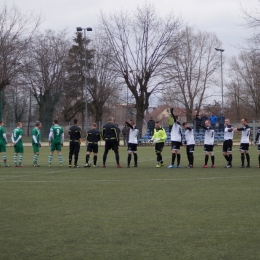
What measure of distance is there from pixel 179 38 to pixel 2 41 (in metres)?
17.6

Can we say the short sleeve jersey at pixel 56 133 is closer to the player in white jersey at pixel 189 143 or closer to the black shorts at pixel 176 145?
the black shorts at pixel 176 145

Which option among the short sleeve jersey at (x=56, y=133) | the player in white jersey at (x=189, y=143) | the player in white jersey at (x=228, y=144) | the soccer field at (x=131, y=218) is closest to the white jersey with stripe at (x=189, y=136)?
the player in white jersey at (x=189, y=143)

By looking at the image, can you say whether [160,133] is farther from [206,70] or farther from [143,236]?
[206,70]

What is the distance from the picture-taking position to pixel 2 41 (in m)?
49.5

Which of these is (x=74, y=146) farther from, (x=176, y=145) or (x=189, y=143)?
(x=189, y=143)

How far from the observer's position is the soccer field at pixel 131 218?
7773 mm

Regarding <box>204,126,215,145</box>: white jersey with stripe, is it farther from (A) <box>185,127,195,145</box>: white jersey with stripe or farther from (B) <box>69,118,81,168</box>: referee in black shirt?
(B) <box>69,118,81,168</box>: referee in black shirt

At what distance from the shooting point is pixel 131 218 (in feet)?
33.7

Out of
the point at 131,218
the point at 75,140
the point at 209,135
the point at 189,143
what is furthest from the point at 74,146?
the point at 131,218

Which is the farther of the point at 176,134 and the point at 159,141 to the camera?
the point at 159,141

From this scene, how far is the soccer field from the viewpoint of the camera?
25.5 ft

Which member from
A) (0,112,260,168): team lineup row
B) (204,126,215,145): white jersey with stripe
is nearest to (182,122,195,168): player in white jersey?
(0,112,260,168): team lineup row

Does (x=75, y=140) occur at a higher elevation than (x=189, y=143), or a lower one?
higher

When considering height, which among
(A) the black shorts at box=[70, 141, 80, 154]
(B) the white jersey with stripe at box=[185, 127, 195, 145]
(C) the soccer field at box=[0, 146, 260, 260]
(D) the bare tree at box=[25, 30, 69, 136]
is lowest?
(C) the soccer field at box=[0, 146, 260, 260]
